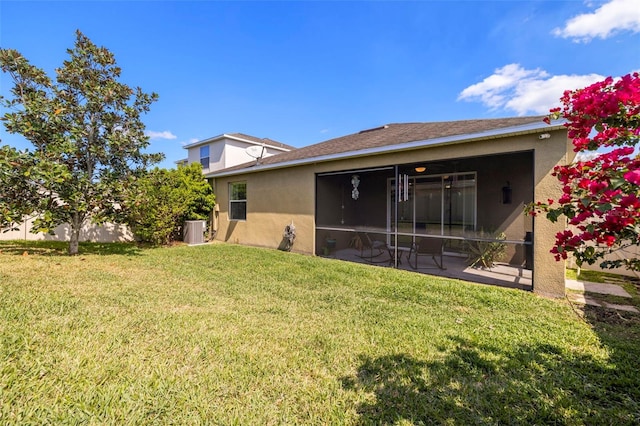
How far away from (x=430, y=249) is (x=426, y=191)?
2014 millimetres

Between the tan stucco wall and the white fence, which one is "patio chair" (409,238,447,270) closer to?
the tan stucco wall

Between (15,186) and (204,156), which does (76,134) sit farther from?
(204,156)

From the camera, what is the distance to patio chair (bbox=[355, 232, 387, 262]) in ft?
27.5

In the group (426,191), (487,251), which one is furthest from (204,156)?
(487,251)

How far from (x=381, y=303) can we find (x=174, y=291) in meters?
3.61

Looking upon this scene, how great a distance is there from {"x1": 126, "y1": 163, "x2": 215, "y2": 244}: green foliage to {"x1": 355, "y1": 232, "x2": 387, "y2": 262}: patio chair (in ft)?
22.4

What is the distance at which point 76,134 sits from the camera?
759 centimetres

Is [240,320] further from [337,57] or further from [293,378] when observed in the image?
[337,57]

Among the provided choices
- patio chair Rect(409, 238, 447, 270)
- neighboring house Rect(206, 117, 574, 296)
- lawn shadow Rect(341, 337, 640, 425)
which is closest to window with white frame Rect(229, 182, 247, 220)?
neighboring house Rect(206, 117, 574, 296)

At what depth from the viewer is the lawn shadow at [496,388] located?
2.18 meters

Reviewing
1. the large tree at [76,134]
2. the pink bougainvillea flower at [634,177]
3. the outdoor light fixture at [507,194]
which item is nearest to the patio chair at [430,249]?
the outdoor light fixture at [507,194]

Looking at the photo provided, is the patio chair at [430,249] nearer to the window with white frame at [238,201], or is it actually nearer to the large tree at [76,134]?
the window with white frame at [238,201]

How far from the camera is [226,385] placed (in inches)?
97.7

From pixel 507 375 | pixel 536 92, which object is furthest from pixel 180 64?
pixel 536 92
